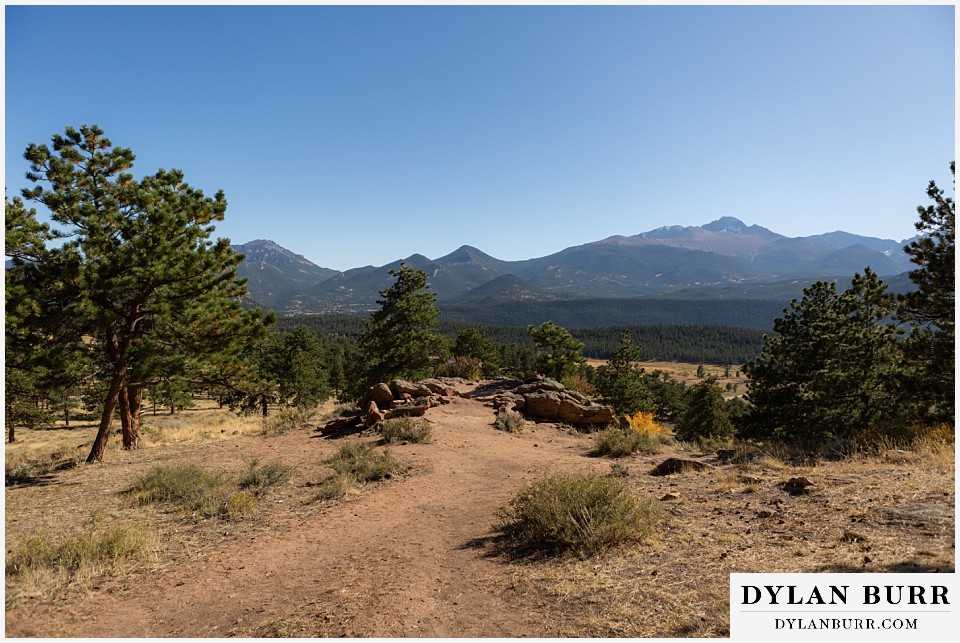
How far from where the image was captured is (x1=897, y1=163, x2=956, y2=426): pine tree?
11.3 m

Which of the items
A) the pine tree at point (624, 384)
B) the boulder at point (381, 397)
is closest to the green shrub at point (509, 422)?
the boulder at point (381, 397)

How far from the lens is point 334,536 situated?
7.70m

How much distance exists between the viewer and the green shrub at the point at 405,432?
14914 millimetres

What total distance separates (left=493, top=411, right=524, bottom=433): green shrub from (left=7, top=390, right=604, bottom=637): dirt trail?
Result: 8.74 m

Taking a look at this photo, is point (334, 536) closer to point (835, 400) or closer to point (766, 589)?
point (766, 589)

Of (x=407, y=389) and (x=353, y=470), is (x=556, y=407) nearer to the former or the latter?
(x=407, y=389)

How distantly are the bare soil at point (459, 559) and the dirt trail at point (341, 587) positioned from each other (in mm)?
24

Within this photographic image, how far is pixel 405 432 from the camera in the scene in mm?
15117

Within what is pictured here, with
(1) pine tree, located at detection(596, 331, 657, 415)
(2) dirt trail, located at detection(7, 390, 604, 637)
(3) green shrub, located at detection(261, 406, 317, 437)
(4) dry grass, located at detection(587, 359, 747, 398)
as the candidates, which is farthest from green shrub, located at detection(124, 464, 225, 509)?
(4) dry grass, located at detection(587, 359, 747, 398)

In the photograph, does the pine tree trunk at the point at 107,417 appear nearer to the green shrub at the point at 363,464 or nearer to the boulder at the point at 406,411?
the green shrub at the point at 363,464

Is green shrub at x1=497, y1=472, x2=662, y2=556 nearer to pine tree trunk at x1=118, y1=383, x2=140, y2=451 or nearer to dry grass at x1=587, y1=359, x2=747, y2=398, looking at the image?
pine tree trunk at x1=118, y1=383, x2=140, y2=451

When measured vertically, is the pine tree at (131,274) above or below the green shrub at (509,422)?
above

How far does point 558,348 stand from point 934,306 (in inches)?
973

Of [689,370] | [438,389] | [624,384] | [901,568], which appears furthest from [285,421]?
[689,370]
